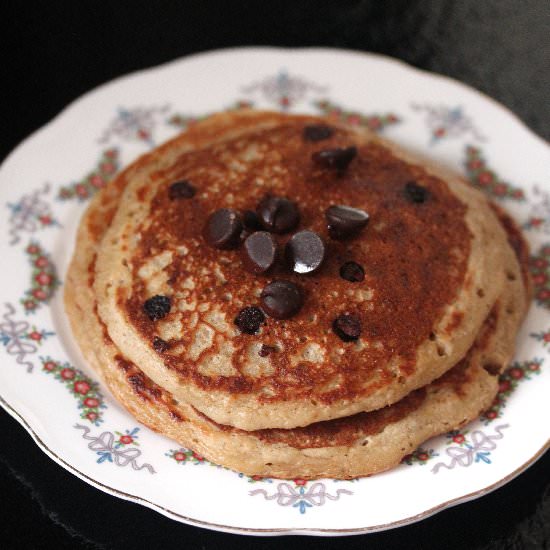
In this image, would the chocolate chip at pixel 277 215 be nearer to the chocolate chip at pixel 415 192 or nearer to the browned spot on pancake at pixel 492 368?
the chocolate chip at pixel 415 192

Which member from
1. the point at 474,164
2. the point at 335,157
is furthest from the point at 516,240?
the point at 335,157

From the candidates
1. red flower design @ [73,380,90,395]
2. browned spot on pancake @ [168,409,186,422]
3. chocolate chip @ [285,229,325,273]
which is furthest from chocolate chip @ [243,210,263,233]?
red flower design @ [73,380,90,395]

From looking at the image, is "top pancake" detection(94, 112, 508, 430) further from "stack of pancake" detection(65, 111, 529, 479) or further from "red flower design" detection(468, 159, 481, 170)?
"red flower design" detection(468, 159, 481, 170)

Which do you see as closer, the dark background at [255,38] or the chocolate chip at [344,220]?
the chocolate chip at [344,220]

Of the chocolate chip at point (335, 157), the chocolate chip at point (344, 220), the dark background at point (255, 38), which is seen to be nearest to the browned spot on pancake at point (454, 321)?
the chocolate chip at point (344, 220)

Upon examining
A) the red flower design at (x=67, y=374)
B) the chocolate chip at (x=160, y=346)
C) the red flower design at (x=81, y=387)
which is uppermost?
the chocolate chip at (x=160, y=346)

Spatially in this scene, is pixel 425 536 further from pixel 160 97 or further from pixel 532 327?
pixel 160 97

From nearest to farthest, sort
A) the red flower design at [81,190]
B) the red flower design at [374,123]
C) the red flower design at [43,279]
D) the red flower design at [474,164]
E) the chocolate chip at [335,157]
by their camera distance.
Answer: the chocolate chip at [335,157]
the red flower design at [43,279]
the red flower design at [81,190]
the red flower design at [474,164]
the red flower design at [374,123]
